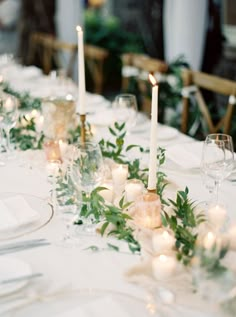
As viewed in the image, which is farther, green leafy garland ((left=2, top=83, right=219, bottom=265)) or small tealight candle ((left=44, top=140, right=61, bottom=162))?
small tealight candle ((left=44, top=140, right=61, bottom=162))

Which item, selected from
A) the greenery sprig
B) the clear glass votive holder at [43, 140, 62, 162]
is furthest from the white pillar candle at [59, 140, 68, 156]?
the greenery sprig

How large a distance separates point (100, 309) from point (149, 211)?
0.34 m

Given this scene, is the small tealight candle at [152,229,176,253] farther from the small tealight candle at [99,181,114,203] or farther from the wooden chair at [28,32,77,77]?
the wooden chair at [28,32,77,77]

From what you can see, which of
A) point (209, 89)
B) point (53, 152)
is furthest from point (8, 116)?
point (209, 89)

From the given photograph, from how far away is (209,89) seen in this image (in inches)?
105

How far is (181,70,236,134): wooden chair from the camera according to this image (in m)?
2.50

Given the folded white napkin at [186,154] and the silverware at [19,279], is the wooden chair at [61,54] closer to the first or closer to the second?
the folded white napkin at [186,154]

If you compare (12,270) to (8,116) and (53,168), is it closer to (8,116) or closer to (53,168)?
(53,168)

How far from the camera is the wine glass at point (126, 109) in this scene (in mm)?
2086

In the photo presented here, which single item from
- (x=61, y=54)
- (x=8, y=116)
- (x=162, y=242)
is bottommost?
(x=61, y=54)

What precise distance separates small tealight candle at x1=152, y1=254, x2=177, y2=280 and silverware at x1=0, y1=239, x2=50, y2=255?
314mm

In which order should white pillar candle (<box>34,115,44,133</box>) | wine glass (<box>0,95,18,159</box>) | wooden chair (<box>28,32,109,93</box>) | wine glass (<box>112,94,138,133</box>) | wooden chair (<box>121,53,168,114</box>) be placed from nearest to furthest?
wine glass (<box>0,95,18,159</box>)
white pillar candle (<box>34,115,44,133</box>)
wine glass (<box>112,94,138,133</box>)
wooden chair (<box>121,53,168,114</box>)
wooden chair (<box>28,32,109,93</box>)

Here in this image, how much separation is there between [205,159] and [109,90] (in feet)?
16.2

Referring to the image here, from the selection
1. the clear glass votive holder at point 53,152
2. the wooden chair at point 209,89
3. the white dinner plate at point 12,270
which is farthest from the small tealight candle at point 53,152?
the wooden chair at point 209,89
